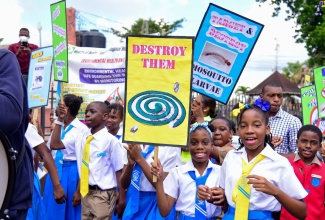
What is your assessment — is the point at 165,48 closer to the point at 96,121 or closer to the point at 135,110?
the point at 135,110

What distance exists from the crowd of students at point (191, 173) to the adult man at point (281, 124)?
1.81 ft

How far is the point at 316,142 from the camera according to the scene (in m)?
5.73

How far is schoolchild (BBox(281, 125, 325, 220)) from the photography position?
5.54 meters

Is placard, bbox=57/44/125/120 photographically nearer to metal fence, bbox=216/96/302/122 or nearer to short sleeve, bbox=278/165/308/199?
metal fence, bbox=216/96/302/122

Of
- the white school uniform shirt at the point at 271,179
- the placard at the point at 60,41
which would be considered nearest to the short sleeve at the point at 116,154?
the placard at the point at 60,41

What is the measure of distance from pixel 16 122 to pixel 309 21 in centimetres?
2465

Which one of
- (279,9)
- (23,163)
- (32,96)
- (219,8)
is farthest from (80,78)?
(279,9)

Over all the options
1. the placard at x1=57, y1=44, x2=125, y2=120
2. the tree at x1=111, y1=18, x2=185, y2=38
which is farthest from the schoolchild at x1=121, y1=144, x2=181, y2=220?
the tree at x1=111, y1=18, x2=185, y2=38

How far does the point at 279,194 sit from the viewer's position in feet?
12.0

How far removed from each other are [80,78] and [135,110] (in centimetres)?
612

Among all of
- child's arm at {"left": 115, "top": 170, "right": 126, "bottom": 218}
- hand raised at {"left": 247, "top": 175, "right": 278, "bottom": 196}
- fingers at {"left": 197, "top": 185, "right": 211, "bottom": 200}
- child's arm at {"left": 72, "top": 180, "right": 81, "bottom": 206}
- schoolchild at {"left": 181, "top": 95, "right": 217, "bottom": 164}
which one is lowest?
child's arm at {"left": 72, "top": 180, "right": 81, "bottom": 206}

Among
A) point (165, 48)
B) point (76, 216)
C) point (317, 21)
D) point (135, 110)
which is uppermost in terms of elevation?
point (317, 21)

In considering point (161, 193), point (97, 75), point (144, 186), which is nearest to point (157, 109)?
point (161, 193)

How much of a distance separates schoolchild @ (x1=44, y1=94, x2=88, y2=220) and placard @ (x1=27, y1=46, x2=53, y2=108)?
28 cm
